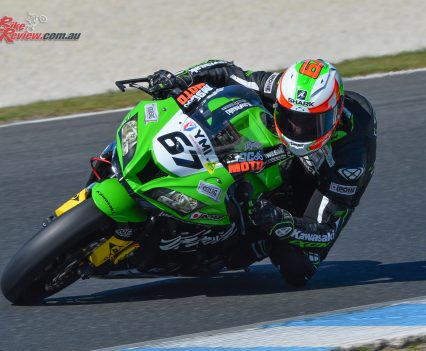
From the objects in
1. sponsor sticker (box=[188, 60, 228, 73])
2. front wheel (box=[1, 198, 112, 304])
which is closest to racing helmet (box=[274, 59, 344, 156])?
sponsor sticker (box=[188, 60, 228, 73])

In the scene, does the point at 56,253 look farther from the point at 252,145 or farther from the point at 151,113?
the point at 252,145

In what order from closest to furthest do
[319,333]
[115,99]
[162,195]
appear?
[319,333] < [162,195] < [115,99]

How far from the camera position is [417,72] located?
1008cm

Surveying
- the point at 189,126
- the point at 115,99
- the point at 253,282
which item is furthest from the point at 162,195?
Result: the point at 115,99

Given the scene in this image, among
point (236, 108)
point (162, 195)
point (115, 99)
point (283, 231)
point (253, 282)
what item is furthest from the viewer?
point (115, 99)

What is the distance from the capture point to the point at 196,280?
18.3ft

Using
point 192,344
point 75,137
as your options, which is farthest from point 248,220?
point 75,137

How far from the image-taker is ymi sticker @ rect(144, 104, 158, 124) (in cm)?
471

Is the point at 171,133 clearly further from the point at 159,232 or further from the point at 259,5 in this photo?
the point at 259,5

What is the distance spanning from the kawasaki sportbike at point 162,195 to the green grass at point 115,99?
457cm

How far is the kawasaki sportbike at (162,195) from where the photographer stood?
4594 mm

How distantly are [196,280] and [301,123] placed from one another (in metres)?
1.29

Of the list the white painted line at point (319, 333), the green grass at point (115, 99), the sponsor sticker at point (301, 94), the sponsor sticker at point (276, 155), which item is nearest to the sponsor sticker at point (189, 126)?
the sponsor sticker at point (276, 155)

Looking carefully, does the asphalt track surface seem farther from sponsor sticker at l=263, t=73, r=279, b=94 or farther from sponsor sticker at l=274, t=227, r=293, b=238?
sponsor sticker at l=263, t=73, r=279, b=94
